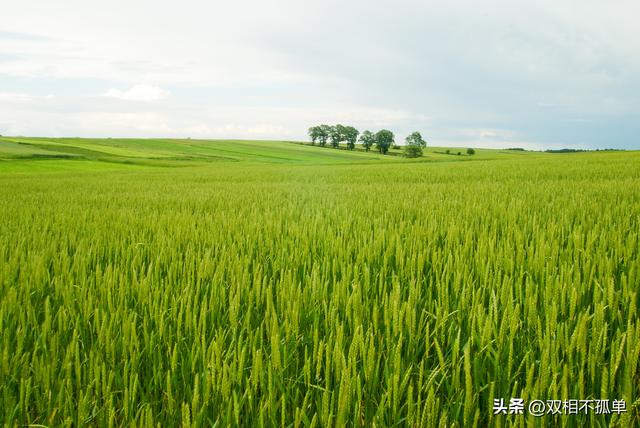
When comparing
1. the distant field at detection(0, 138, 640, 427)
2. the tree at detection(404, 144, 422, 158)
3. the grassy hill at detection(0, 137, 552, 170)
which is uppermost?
the tree at detection(404, 144, 422, 158)

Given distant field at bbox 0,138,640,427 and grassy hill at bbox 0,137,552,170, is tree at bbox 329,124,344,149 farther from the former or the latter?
distant field at bbox 0,138,640,427

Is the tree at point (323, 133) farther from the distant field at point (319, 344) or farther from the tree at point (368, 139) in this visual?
the distant field at point (319, 344)

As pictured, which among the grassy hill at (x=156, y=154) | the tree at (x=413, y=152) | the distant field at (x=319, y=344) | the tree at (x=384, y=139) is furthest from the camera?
the tree at (x=384, y=139)

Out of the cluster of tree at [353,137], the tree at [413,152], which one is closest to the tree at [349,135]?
the cluster of tree at [353,137]

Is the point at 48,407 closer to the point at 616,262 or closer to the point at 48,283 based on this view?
the point at 48,283

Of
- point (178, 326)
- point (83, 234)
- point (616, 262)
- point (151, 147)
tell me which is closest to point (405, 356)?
point (178, 326)

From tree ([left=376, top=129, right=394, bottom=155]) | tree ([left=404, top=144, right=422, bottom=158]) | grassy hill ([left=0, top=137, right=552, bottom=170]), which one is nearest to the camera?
grassy hill ([left=0, top=137, right=552, bottom=170])

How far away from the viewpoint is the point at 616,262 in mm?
1787

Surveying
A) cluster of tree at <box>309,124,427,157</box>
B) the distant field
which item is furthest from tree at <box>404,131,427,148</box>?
the distant field

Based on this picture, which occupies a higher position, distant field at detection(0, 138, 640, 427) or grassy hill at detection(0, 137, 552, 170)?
grassy hill at detection(0, 137, 552, 170)

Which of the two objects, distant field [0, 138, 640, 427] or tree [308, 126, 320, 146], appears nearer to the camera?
distant field [0, 138, 640, 427]

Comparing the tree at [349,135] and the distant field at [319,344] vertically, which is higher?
the tree at [349,135]

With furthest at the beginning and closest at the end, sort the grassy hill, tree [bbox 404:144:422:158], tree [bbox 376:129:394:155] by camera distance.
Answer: tree [bbox 376:129:394:155]
tree [bbox 404:144:422:158]
the grassy hill

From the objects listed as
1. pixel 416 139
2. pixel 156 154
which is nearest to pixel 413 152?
pixel 416 139
